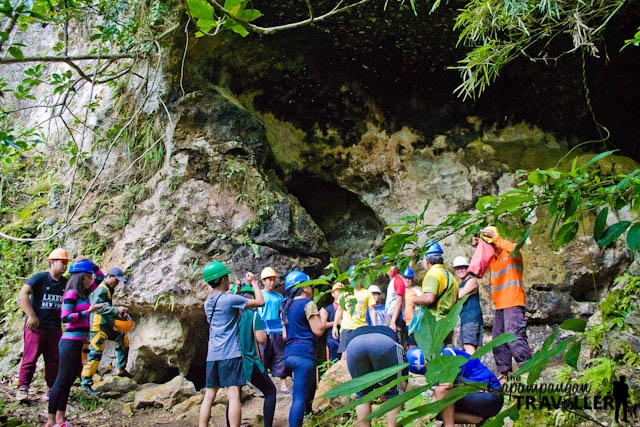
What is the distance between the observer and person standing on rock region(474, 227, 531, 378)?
183 inches

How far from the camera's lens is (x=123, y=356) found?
6434mm

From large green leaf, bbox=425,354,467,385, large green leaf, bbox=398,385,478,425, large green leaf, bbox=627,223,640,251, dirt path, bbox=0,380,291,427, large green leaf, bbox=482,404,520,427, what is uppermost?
large green leaf, bbox=627,223,640,251

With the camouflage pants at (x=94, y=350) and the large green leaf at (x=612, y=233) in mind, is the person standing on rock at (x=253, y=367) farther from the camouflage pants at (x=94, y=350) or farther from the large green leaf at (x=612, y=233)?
the large green leaf at (x=612, y=233)

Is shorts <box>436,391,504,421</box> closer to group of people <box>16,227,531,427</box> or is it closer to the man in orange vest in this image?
group of people <box>16,227,531,427</box>

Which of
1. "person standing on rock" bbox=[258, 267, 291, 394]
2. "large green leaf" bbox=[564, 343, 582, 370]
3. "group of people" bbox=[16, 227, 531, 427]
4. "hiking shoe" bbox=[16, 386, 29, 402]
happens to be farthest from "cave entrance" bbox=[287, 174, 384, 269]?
"large green leaf" bbox=[564, 343, 582, 370]

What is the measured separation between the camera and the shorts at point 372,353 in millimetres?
3729

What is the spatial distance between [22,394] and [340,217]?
18.4 ft

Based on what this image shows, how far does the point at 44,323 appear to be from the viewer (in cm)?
516

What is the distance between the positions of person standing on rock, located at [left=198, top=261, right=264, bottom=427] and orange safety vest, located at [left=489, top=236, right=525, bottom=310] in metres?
2.48

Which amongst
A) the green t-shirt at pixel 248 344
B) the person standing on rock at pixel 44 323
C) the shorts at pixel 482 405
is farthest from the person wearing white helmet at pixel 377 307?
the person standing on rock at pixel 44 323

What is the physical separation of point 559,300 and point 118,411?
610 cm

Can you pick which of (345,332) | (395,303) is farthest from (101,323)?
(395,303)

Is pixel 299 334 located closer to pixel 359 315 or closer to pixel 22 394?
pixel 359 315

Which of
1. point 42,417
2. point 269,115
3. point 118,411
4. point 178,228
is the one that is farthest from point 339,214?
point 42,417
